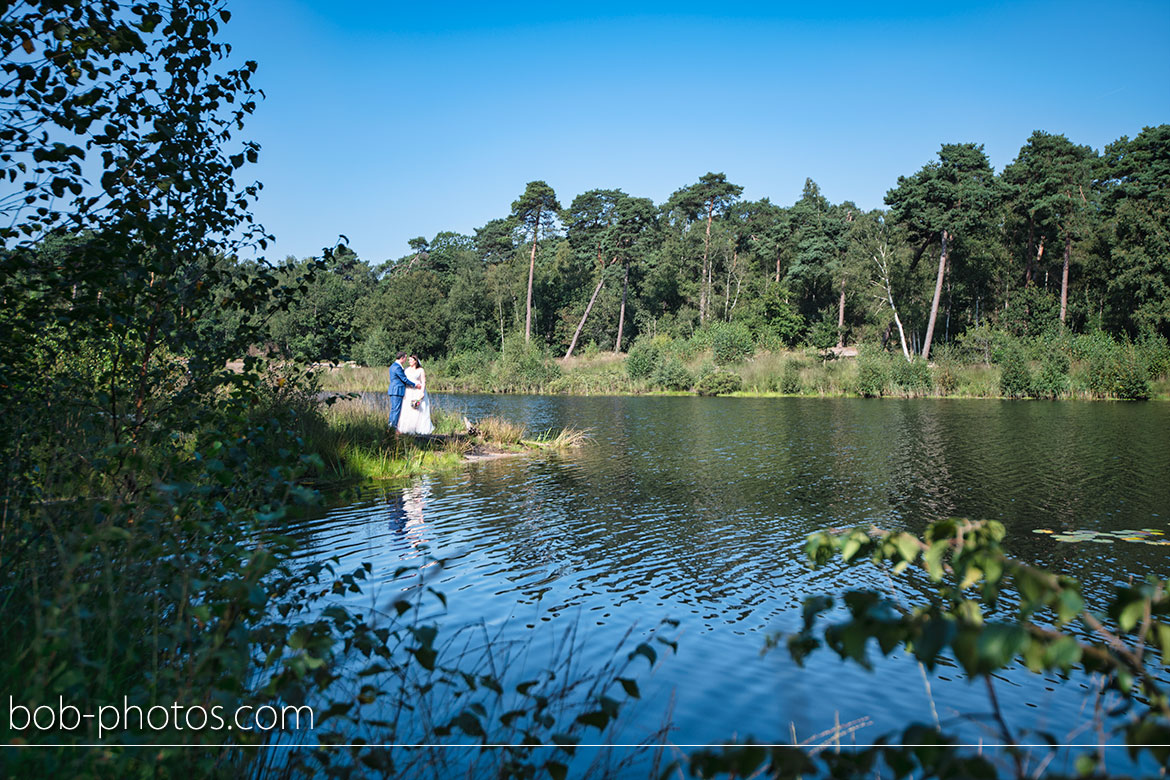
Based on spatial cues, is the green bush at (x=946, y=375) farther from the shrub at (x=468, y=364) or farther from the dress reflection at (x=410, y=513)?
the dress reflection at (x=410, y=513)

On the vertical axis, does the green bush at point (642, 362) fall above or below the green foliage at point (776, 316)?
below

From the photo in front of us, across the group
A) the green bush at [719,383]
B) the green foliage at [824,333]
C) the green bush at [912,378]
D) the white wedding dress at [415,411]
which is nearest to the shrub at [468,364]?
the green bush at [719,383]

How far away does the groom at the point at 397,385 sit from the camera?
15617mm

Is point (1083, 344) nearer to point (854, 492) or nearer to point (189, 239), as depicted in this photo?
point (854, 492)

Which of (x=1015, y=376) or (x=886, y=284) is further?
(x=886, y=284)

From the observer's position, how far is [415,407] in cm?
1633

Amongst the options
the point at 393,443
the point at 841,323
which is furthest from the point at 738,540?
the point at 841,323

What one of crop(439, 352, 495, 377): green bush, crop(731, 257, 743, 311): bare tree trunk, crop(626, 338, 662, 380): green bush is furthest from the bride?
crop(731, 257, 743, 311): bare tree trunk

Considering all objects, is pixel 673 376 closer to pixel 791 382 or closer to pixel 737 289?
pixel 791 382

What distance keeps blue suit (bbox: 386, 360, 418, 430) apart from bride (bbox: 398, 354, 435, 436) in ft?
0.32

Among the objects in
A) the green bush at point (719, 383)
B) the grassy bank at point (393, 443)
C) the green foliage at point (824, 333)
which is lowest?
the grassy bank at point (393, 443)

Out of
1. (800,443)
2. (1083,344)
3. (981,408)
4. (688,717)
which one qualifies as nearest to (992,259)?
(1083,344)

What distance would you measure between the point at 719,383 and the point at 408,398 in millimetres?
30831
